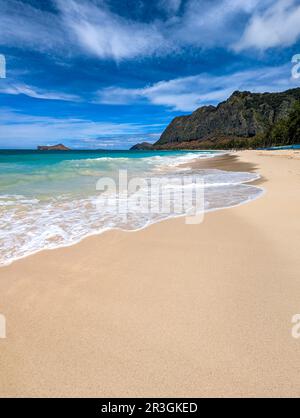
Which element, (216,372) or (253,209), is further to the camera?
(253,209)

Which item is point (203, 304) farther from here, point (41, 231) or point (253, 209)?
point (253, 209)

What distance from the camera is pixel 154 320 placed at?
2.47 m

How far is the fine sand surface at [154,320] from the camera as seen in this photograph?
186cm

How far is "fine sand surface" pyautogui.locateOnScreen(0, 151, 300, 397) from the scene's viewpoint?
6.11 ft

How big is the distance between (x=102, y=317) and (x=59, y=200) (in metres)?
6.68

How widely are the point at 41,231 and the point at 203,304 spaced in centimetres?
393

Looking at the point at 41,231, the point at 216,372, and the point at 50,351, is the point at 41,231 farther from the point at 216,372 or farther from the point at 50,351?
the point at 216,372

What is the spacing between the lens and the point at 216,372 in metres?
1.91

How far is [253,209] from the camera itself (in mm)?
6461
